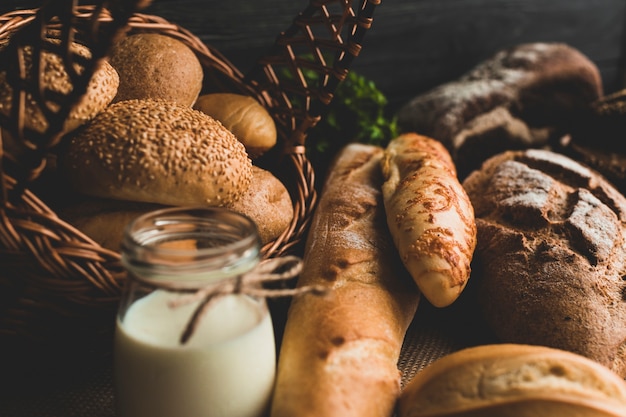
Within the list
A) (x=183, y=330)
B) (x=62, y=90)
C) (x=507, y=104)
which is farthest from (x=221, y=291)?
(x=507, y=104)

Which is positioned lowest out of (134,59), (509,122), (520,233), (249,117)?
(509,122)

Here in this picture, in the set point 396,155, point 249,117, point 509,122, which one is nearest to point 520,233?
point 396,155

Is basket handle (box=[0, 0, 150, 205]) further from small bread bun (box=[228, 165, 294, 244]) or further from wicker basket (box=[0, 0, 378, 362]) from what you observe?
small bread bun (box=[228, 165, 294, 244])

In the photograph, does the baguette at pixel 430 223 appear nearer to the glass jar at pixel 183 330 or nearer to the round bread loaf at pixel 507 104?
the glass jar at pixel 183 330

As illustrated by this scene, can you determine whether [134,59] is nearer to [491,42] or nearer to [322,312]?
[322,312]

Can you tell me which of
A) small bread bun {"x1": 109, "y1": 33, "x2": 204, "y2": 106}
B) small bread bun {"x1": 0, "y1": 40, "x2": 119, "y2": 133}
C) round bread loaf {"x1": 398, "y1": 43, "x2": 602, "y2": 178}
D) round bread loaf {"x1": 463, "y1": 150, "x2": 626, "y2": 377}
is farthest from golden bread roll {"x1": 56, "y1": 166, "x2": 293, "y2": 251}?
round bread loaf {"x1": 398, "y1": 43, "x2": 602, "y2": 178}

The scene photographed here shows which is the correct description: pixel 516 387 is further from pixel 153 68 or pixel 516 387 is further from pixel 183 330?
pixel 153 68

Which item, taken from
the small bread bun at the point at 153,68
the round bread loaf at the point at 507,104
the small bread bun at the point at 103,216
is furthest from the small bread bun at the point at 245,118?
the round bread loaf at the point at 507,104
